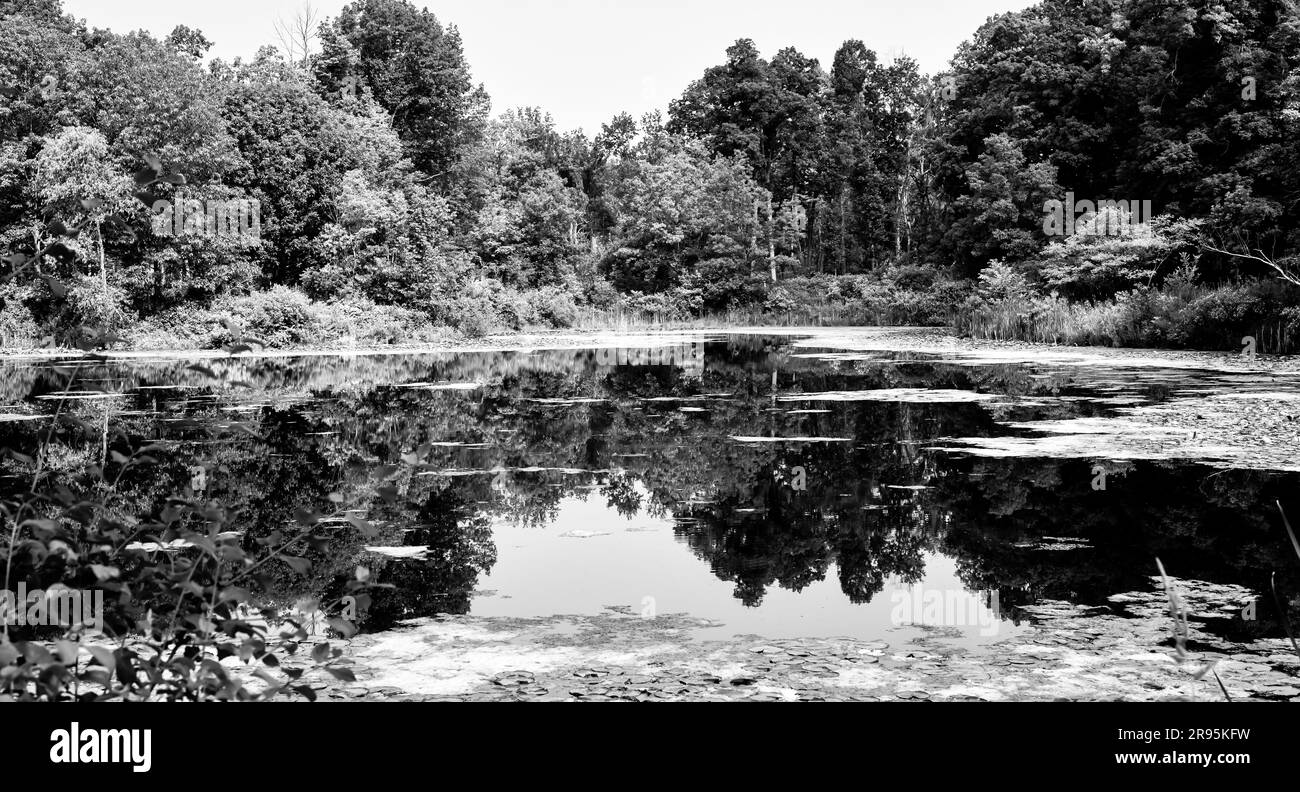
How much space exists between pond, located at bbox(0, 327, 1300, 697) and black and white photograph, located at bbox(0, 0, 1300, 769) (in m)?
0.06

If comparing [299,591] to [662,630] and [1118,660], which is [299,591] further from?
[1118,660]

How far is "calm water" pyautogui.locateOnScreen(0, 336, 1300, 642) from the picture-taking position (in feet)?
19.4

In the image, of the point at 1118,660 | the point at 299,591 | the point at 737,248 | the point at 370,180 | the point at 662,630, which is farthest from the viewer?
the point at 737,248

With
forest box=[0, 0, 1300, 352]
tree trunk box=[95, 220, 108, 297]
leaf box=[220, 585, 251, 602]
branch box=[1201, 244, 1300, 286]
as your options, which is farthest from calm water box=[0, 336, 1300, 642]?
tree trunk box=[95, 220, 108, 297]

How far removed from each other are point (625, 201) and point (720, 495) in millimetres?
45544

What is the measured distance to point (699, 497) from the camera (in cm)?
894

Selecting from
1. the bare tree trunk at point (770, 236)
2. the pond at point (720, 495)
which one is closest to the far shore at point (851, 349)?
the pond at point (720, 495)

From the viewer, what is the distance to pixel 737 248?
48.9 metres

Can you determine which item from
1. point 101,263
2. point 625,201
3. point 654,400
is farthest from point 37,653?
point 625,201

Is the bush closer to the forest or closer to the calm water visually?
the forest

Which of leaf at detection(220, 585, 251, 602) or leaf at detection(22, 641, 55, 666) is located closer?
leaf at detection(22, 641, 55, 666)
